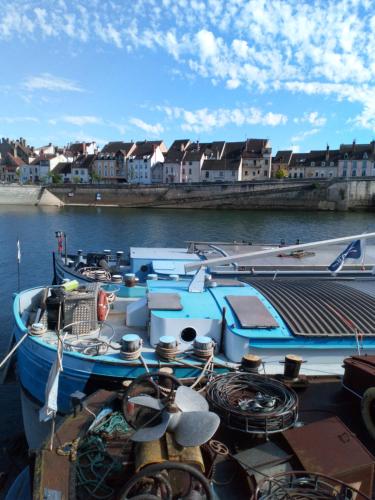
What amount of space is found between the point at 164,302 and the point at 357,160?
107 meters

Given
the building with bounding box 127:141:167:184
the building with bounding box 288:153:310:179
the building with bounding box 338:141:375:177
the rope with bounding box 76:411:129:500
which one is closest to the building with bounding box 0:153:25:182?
the building with bounding box 127:141:167:184

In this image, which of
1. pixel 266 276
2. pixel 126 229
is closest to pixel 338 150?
pixel 126 229

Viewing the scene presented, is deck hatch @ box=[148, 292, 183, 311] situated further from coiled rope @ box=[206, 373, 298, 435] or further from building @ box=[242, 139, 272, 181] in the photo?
building @ box=[242, 139, 272, 181]

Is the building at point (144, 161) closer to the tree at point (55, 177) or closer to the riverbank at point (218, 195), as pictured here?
the tree at point (55, 177)

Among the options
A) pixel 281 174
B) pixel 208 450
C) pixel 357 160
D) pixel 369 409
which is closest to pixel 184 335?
pixel 208 450

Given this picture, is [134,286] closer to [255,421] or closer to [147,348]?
[147,348]

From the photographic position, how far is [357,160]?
4082 inches

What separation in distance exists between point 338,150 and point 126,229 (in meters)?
78.4

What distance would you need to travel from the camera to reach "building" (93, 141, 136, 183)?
11794cm

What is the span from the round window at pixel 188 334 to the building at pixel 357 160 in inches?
4165

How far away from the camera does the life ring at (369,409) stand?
6.61m

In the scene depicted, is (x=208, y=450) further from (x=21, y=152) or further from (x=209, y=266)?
(x=21, y=152)

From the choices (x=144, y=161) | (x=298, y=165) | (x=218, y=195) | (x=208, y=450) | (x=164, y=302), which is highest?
(x=144, y=161)

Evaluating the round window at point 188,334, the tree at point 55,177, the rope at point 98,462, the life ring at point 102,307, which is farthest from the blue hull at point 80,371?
the tree at point 55,177
